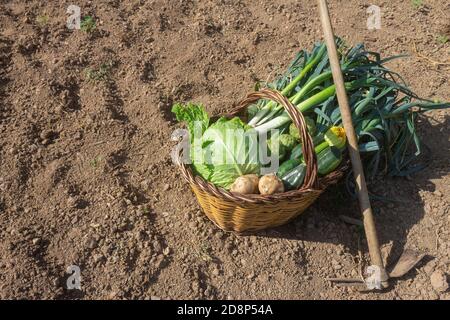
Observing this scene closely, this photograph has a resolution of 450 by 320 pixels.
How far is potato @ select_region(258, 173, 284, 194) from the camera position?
7.57 feet

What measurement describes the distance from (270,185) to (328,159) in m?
0.38

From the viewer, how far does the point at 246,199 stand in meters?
2.23

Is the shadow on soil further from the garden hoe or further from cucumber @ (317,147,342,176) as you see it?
cucumber @ (317,147,342,176)

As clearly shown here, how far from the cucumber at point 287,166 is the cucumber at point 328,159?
12cm

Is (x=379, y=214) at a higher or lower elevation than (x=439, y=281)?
higher

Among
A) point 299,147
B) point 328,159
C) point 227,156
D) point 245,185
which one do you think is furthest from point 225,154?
point 328,159

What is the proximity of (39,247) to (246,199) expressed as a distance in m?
1.18

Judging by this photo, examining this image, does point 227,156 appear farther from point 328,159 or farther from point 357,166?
point 357,166

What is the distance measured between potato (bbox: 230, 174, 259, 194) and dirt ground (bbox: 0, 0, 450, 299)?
17.4 inches

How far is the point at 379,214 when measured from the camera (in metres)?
2.87

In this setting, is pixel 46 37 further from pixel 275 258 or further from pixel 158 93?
pixel 275 258

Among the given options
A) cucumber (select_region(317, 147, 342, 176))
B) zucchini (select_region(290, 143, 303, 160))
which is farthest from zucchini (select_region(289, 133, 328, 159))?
cucumber (select_region(317, 147, 342, 176))

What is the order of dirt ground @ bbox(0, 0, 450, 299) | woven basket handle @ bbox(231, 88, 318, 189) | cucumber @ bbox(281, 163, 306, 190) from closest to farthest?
woven basket handle @ bbox(231, 88, 318, 189) < cucumber @ bbox(281, 163, 306, 190) < dirt ground @ bbox(0, 0, 450, 299)

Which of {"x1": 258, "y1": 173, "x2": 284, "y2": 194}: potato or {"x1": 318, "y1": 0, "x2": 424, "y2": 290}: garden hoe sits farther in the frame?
{"x1": 318, "y1": 0, "x2": 424, "y2": 290}: garden hoe
